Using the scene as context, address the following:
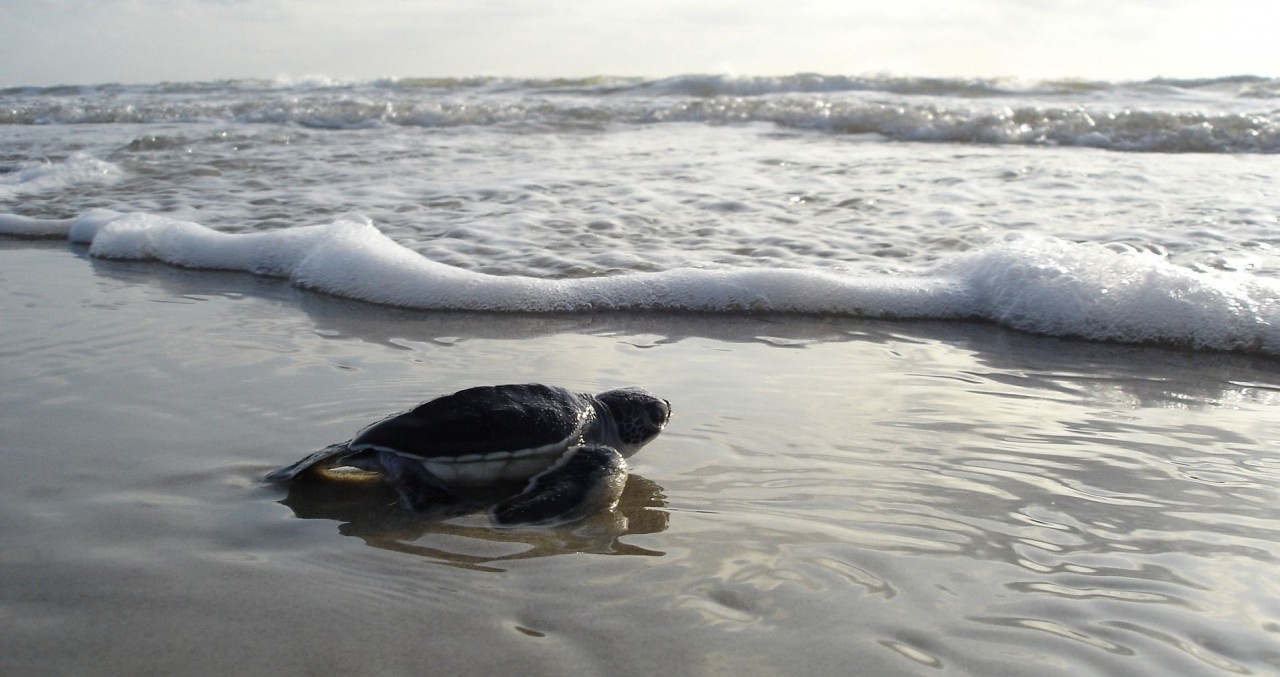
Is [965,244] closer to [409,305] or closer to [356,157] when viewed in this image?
[409,305]

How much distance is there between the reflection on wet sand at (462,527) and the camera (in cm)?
224

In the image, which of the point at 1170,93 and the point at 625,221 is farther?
the point at 1170,93

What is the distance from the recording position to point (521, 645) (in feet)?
6.00

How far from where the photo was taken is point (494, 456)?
247 cm

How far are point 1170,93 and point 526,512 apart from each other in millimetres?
15859

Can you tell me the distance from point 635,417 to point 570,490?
37 cm

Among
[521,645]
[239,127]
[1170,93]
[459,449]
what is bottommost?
[521,645]

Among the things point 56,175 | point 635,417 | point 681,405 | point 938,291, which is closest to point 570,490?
point 635,417

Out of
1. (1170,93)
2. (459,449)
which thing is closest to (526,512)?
(459,449)

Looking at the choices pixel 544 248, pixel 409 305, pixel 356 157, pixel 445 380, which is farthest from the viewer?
pixel 356 157

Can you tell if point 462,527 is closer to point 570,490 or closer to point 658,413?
point 570,490

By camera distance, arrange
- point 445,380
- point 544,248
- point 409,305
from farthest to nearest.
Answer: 1. point 544,248
2. point 409,305
3. point 445,380

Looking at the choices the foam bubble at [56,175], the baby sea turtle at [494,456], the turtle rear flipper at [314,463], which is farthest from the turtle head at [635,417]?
the foam bubble at [56,175]

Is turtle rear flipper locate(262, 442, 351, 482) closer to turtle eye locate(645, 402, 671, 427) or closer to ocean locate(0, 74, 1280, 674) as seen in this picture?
ocean locate(0, 74, 1280, 674)
